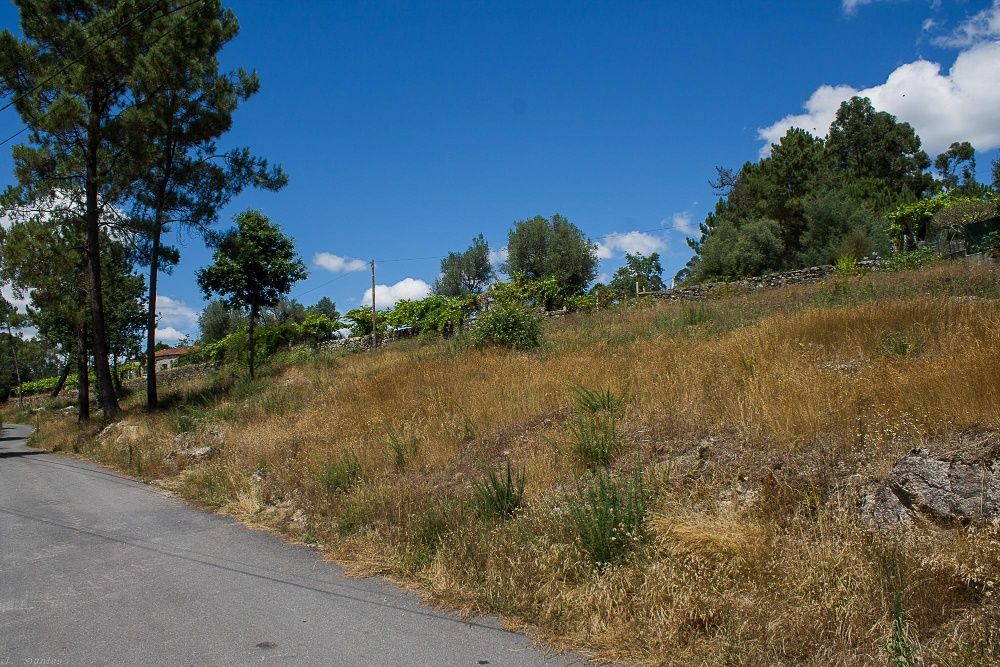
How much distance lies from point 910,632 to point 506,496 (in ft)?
11.2

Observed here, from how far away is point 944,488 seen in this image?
14.0 feet

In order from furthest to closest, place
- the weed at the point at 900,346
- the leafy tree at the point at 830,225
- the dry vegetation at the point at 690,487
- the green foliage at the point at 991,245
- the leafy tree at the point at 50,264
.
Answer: the leafy tree at the point at 830,225 < the leafy tree at the point at 50,264 < the green foliage at the point at 991,245 < the weed at the point at 900,346 < the dry vegetation at the point at 690,487

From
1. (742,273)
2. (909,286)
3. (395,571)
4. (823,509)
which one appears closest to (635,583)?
(823,509)

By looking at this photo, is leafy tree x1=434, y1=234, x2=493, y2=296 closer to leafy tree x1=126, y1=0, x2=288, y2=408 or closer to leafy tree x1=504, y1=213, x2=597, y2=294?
leafy tree x1=504, y1=213, x2=597, y2=294

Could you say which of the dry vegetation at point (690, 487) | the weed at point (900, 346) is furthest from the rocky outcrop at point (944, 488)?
the weed at point (900, 346)

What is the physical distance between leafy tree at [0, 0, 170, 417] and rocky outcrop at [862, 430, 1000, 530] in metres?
20.8

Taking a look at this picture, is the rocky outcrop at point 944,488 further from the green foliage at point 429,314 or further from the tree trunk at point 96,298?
the green foliage at point 429,314

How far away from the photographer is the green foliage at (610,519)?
485 cm

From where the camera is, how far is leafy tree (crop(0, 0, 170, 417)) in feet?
60.0

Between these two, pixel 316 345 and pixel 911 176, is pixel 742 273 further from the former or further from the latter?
pixel 911 176

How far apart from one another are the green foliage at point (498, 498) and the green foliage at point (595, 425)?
74 centimetres

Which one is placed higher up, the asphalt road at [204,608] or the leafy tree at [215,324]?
the leafy tree at [215,324]

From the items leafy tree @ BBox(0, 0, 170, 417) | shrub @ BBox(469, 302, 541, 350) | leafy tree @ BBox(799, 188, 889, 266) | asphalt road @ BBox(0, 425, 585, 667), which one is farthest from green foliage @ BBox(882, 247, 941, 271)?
leafy tree @ BBox(0, 0, 170, 417)

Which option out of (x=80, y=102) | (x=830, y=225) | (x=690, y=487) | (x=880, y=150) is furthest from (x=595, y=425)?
(x=880, y=150)
